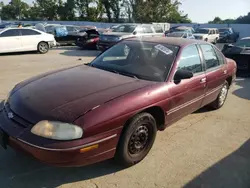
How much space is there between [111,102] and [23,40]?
11835 mm

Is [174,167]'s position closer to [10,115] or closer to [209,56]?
[10,115]

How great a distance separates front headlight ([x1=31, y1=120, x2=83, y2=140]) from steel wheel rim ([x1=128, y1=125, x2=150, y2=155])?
2.56 feet

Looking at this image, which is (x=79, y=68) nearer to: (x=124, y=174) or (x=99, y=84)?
(x=99, y=84)

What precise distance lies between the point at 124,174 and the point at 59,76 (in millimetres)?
1641

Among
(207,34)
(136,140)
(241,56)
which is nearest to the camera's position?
(136,140)

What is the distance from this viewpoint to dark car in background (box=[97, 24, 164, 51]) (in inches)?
541

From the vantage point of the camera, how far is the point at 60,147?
2508 mm

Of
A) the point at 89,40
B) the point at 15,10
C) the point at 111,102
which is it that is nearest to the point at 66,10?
the point at 15,10

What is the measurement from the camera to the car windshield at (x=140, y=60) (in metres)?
3.68

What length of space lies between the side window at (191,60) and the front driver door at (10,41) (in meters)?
10.9

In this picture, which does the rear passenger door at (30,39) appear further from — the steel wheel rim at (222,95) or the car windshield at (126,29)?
the steel wheel rim at (222,95)

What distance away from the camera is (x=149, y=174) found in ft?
10.2

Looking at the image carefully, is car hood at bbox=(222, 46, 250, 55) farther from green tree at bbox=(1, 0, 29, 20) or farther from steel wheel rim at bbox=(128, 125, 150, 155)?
green tree at bbox=(1, 0, 29, 20)

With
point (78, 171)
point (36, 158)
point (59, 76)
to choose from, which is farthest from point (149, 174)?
point (59, 76)
